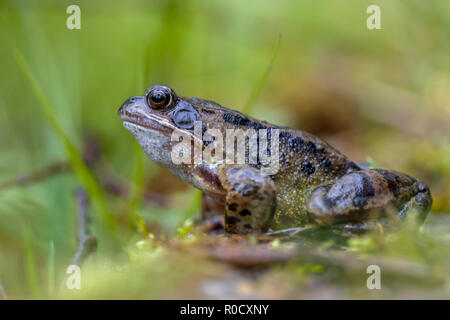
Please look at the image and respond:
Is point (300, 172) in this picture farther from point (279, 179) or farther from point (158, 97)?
point (158, 97)

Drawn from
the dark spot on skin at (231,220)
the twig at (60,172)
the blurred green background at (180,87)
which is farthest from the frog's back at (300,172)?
the twig at (60,172)

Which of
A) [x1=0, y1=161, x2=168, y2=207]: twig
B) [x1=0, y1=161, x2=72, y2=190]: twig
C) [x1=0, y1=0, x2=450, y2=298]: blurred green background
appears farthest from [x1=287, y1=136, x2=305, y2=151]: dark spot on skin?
[x1=0, y1=161, x2=72, y2=190]: twig

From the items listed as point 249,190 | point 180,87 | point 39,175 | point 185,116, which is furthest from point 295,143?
point 180,87

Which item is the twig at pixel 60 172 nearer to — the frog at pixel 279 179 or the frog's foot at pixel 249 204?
the frog at pixel 279 179

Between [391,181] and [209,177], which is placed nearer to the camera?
[391,181]

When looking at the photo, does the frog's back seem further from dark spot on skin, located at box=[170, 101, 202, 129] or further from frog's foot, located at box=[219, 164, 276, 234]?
dark spot on skin, located at box=[170, 101, 202, 129]

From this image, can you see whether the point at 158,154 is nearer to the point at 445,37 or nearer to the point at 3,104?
the point at 3,104

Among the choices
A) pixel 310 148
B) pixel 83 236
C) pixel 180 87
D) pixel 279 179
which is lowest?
pixel 83 236
